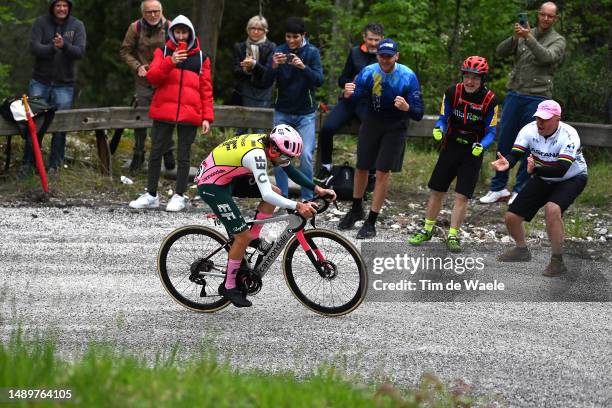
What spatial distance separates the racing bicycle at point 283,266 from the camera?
8.73 meters

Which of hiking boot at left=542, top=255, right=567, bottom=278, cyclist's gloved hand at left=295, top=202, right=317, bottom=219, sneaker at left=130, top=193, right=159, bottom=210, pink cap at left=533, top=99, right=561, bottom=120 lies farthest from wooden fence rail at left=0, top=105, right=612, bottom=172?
cyclist's gloved hand at left=295, top=202, right=317, bottom=219

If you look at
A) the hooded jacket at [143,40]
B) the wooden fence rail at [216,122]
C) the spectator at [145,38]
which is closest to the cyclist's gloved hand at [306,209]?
the spectator at [145,38]

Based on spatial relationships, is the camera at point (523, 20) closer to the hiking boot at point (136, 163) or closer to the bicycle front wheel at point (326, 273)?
the bicycle front wheel at point (326, 273)

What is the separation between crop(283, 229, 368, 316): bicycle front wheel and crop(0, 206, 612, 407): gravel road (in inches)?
6.2

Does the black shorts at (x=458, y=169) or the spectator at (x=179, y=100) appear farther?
the spectator at (x=179, y=100)

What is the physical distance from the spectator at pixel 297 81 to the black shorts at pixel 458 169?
1841 mm

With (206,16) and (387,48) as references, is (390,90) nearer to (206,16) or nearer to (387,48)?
(387,48)

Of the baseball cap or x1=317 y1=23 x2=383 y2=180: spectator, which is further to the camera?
x1=317 y1=23 x2=383 y2=180: spectator

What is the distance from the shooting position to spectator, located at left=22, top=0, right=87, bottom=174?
13461 millimetres

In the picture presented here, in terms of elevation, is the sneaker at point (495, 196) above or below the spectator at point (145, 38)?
below

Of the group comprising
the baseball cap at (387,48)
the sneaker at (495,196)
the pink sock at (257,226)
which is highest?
the baseball cap at (387,48)

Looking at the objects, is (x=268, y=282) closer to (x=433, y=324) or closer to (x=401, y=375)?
(x=433, y=324)

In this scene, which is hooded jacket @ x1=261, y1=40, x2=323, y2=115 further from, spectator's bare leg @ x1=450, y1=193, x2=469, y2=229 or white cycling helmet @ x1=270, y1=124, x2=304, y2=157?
white cycling helmet @ x1=270, y1=124, x2=304, y2=157

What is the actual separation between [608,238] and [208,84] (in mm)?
5322
